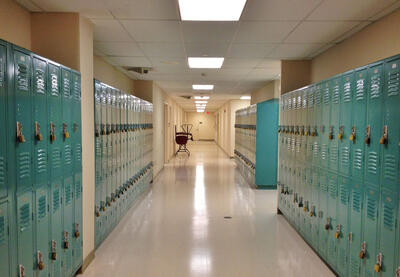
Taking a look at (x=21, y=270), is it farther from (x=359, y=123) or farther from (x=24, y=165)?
(x=359, y=123)

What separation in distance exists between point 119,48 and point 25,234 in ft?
10.2

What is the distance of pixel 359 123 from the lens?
2.48 metres

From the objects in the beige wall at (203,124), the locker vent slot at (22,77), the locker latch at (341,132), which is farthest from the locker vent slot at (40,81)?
the beige wall at (203,124)

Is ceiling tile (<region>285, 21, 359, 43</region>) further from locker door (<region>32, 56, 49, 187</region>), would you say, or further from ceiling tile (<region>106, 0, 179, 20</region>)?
locker door (<region>32, 56, 49, 187</region>)

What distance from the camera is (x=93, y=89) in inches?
131

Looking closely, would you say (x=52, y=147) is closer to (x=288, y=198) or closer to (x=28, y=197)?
(x=28, y=197)

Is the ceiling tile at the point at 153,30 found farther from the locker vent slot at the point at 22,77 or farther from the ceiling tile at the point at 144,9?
the locker vent slot at the point at 22,77

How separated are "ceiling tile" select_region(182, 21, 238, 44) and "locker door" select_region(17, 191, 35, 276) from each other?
2.35 meters

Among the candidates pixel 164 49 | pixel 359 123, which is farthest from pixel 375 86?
pixel 164 49

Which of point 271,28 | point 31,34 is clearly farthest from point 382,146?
point 31,34

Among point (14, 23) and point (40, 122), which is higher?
point (14, 23)

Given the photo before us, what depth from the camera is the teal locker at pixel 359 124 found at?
2418 millimetres

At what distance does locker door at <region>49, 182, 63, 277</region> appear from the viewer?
239 cm

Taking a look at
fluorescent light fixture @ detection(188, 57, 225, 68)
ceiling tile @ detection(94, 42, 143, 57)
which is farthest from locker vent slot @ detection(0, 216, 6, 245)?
fluorescent light fixture @ detection(188, 57, 225, 68)
